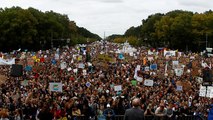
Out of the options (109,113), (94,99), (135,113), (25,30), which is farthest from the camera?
(25,30)

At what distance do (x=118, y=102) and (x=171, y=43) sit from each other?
4097 inches

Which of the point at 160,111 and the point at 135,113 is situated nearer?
the point at 135,113

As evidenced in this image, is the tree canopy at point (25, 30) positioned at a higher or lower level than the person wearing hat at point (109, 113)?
higher

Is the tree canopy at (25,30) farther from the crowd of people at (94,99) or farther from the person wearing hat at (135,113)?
the person wearing hat at (135,113)

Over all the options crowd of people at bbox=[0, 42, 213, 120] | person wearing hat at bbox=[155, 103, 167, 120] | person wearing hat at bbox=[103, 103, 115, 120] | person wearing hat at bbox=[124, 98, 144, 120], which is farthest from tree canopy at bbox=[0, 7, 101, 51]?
person wearing hat at bbox=[124, 98, 144, 120]

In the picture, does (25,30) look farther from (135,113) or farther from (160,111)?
(135,113)

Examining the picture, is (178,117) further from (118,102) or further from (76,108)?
(76,108)

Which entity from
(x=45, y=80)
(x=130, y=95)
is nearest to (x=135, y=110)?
(x=130, y=95)

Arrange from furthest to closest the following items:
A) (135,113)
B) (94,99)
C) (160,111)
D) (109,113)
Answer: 1. (94,99)
2. (109,113)
3. (160,111)
4. (135,113)

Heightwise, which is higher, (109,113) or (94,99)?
(94,99)

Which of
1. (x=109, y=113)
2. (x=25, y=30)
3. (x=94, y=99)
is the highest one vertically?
(x=25, y=30)

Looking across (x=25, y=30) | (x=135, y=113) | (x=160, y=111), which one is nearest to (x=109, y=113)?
(x=160, y=111)

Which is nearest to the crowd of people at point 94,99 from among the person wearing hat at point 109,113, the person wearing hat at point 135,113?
the person wearing hat at point 109,113

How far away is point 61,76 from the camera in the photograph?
3422 centimetres
